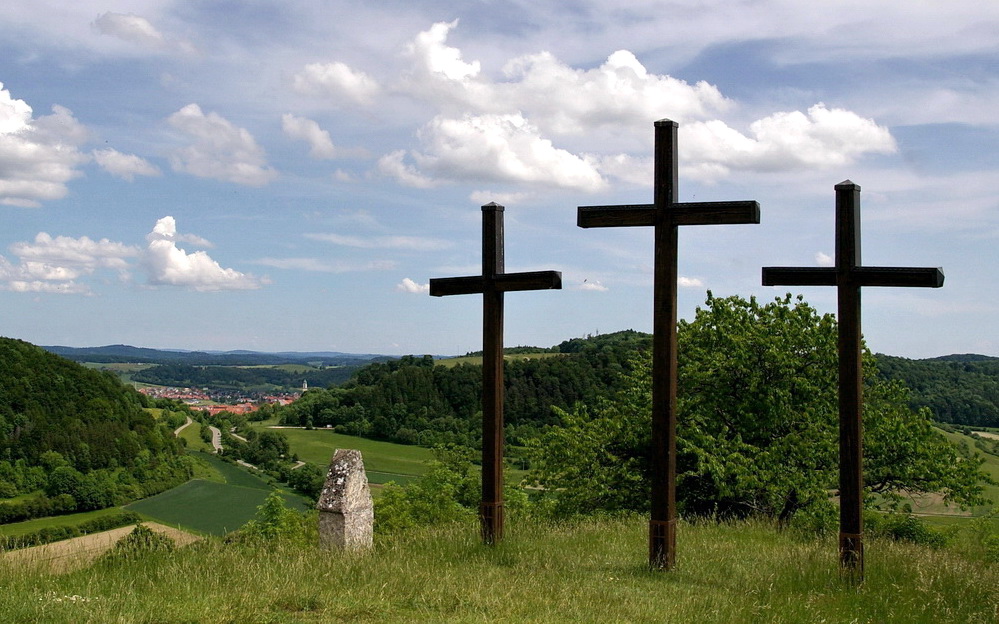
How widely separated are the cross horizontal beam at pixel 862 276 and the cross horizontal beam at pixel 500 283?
2.60 m

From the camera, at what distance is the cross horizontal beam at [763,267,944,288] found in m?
8.96

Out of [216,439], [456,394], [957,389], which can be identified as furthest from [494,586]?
[216,439]

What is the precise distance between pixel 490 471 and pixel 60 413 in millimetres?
96948

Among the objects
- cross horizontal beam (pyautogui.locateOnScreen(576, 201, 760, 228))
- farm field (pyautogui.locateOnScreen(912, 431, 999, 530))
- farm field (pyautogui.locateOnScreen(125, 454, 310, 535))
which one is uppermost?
cross horizontal beam (pyautogui.locateOnScreen(576, 201, 760, 228))

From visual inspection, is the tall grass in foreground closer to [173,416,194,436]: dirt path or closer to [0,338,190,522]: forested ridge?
[0,338,190,522]: forested ridge

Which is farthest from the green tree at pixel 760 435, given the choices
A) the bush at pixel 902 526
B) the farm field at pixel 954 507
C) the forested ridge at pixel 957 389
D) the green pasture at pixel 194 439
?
the green pasture at pixel 194 439

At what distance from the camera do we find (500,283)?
1066cm

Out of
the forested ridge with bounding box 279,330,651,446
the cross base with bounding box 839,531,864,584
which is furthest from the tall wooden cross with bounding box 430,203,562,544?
the forested ridge with bounding box 279,330,651,446

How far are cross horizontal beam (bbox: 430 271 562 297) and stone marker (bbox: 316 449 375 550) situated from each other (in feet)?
8.43

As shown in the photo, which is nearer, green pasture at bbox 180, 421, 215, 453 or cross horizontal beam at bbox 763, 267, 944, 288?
cross horizontal beam at bbox 763, 267, 944, 288

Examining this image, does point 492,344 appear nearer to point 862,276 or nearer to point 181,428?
point 862,276

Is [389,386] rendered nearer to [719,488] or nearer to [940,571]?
[719,488]

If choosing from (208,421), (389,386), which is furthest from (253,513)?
(208,421)

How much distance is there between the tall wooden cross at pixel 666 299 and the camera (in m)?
9.37
